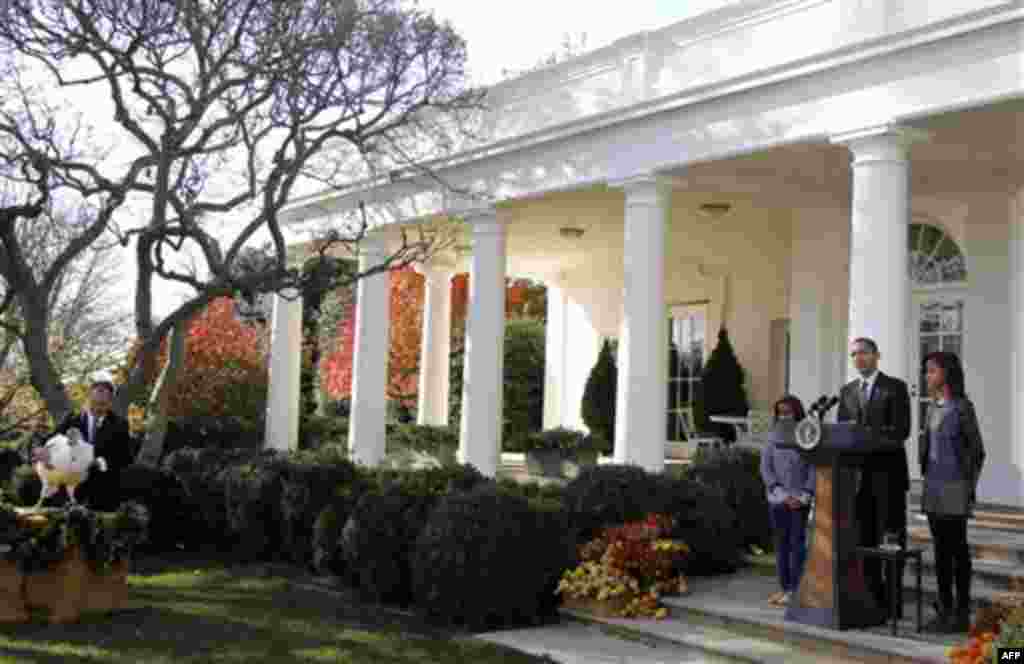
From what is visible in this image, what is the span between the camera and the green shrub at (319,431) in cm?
2123

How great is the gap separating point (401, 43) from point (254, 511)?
5644mm

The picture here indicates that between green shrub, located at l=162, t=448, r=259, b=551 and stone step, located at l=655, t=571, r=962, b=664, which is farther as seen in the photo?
green shrub, located at l=162, t=448, r=259, b=551

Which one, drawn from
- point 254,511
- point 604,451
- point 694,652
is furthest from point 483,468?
point 694,652

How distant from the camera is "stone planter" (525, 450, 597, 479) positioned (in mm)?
17766

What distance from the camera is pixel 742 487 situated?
10.9 meters

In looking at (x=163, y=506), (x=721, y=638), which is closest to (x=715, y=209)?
(x=163, y=506)

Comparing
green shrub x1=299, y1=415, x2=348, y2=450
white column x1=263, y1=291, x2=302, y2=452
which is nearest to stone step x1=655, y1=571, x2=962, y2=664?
white column x1=263, y1=291, x2=302, y2=452

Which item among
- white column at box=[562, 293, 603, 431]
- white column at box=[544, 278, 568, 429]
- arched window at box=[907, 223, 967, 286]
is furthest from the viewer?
white column at box=[544, 278, 568, 429]

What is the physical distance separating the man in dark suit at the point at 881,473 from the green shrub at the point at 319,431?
14.4 meters

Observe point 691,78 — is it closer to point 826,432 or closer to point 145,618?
point 826,432

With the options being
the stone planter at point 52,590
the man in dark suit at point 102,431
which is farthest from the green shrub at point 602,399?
the stone planter at point 52,590

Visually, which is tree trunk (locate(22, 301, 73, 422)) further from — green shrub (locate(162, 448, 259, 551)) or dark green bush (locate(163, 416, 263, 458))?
dark green bush (locate(163, 416, 263, 458))

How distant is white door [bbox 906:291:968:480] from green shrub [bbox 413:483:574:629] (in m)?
6.48

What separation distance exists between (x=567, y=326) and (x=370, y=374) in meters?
6.06
